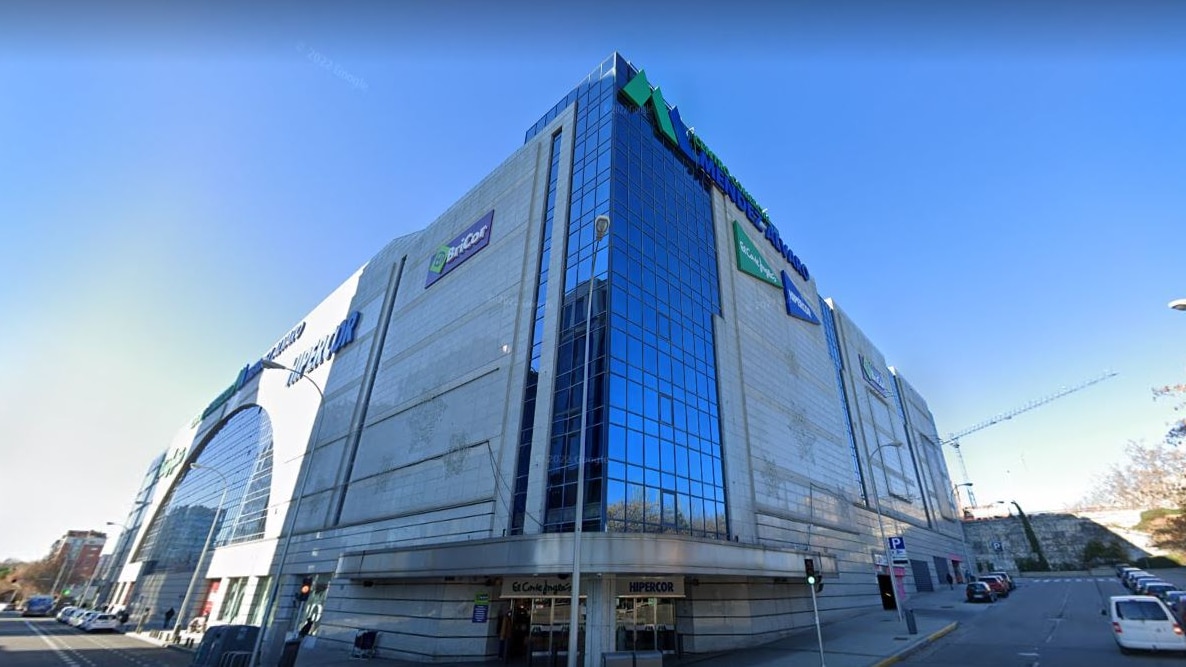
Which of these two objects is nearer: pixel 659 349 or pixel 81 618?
pixel 659 349

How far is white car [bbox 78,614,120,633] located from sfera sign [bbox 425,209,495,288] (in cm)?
4278

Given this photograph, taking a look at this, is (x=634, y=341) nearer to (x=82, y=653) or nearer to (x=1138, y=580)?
(x=82, y=653)

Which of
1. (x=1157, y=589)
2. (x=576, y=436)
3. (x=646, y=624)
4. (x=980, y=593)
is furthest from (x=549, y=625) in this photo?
(x=1157, y=589)

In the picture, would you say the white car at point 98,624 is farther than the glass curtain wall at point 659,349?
Yes

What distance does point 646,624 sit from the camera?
69.6 feet

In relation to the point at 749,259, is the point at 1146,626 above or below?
below

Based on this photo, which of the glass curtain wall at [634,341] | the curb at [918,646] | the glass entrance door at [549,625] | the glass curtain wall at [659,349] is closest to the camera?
the curb at [918,646]

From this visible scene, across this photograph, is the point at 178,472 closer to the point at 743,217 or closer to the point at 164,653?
the point at 164,653

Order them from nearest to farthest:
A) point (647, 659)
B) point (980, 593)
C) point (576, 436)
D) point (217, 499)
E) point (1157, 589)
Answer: point (647, 659) → point (576, 436) → point (1157, 589) → point (980, 593) → point (217, 499)

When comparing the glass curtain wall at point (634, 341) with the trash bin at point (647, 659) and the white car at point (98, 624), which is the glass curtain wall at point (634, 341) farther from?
the white car at point (98, 624)

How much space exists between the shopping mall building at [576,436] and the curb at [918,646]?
4544 mm

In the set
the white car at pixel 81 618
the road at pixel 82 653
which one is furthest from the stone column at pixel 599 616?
the white car at pixel 81 618

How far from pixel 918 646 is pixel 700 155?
33.4 m

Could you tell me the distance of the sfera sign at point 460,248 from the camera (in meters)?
36.5
